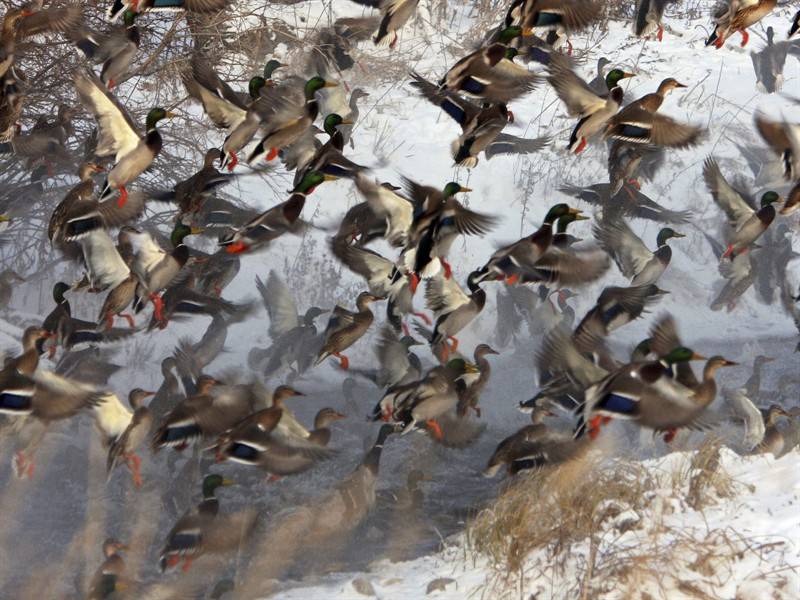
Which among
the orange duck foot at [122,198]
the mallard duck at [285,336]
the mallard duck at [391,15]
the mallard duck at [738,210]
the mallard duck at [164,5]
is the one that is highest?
the mallard duck at [164,5]

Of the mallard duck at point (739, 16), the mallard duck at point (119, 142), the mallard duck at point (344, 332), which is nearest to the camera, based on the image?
the mallard duck at point (119, 142)

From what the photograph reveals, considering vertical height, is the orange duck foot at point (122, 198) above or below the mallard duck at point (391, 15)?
below

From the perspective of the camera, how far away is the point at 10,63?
21.2ft

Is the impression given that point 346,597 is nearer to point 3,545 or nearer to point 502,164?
point 3,545

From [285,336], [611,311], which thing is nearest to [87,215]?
[285,336]

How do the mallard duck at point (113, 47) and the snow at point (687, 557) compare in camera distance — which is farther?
the mallard duck at point (113, 47)

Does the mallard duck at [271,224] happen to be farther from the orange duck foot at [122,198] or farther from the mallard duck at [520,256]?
the mallard duck at [520,256]

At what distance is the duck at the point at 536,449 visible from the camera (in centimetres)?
627

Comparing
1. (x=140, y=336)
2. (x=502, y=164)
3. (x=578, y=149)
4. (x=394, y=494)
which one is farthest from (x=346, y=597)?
(x=502, y=164)

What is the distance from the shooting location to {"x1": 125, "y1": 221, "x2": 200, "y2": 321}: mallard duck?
6.24 m

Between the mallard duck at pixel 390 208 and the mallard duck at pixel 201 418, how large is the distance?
116cm

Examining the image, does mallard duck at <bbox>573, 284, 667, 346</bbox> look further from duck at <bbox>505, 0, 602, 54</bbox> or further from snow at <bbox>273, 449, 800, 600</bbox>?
duck at <bbox>505, 0, 602, 54</bbox>

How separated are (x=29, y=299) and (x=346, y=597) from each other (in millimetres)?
3973

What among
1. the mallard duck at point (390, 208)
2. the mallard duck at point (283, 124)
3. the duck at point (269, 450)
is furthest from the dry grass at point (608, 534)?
the mallard duck at point (283, 124)
